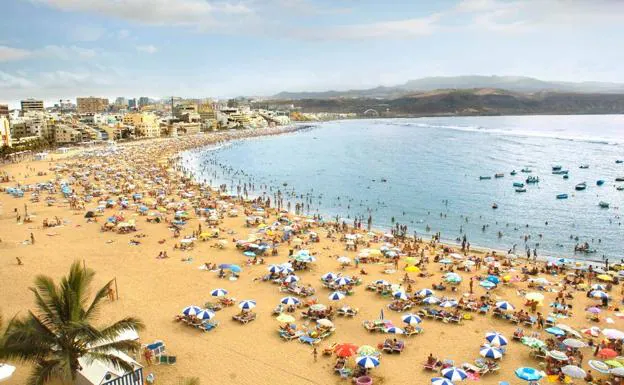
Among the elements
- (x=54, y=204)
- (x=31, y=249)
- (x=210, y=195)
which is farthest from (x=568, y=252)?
(x=54, y=204)

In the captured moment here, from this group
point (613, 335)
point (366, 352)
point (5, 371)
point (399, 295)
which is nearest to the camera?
point (5, 371)

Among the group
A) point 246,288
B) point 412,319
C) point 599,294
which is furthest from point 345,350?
point 599,294

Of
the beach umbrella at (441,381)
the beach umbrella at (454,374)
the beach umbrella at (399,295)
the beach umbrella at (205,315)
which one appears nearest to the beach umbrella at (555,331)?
the beach umbrella at (454,374)

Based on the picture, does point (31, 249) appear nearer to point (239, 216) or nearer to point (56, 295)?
point (239, 216)

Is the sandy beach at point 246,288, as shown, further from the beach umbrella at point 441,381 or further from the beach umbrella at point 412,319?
the beach umbrella at point 441,381

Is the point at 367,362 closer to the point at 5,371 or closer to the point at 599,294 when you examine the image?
the point at 5,371

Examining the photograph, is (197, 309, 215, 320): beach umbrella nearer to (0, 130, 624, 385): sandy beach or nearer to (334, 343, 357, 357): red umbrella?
(0, 130, 624, 385): sandy beach
